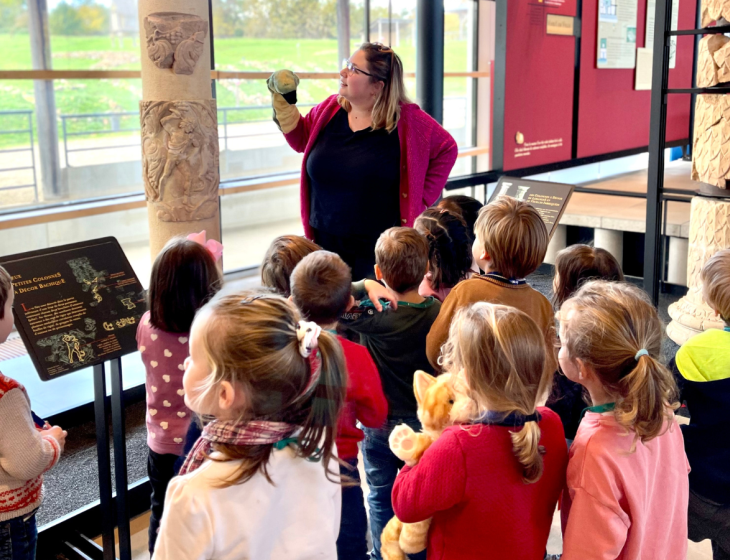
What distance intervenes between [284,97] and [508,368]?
2.10 m

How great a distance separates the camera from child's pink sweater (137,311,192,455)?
214 centimetres

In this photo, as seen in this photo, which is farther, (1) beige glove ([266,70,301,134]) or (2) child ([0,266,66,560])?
(1) beige glove ([266,70,301,134])

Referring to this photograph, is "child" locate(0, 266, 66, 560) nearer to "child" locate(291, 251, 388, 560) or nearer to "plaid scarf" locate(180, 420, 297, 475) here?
"plaid scarf" locate(180, 420, 297, 475)

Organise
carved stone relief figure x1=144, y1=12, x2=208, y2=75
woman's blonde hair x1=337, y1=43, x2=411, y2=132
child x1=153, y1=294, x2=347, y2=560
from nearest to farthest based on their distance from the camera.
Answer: child x1=153, y1=294, x2=347, y2=560, woman's blonde hair x1=337, y1=43, x2=411, y2=132, carved stone relief figure x1=144, y1=12, x2=208, y2=75

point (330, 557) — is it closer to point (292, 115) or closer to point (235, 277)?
point (292, 115)

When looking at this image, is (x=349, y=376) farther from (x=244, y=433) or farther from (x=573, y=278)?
(x=573, y=278)

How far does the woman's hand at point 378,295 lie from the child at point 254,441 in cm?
87

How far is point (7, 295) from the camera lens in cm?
183

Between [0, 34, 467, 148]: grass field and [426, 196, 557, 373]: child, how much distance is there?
382 cm

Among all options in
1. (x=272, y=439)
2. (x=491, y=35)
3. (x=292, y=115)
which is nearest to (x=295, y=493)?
(x=272, y=439)

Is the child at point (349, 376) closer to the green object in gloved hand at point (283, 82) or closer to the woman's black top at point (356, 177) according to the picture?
the woman's black top at point (356, 177)

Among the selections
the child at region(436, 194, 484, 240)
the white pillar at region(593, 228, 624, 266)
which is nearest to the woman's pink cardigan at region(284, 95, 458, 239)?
the child at region(436, 194, 484, 240)

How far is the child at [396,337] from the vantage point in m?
2.37

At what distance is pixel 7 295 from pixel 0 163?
3855mm
